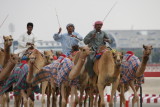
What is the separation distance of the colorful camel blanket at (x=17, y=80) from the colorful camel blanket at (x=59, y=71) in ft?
1.33

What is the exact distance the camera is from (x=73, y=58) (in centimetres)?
1745

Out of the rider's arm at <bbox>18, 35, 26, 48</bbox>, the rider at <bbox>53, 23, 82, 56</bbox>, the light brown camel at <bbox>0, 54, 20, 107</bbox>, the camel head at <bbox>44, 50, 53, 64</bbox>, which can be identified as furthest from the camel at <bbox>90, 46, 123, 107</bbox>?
the rider's arm at <bbox>18, 35, 26, 48</bbox>

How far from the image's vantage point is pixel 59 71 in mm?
16578

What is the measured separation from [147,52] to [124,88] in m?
3.45

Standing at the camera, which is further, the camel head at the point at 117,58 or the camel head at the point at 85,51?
the camel head at the point at 117,58

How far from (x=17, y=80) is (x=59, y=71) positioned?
116 centimetres

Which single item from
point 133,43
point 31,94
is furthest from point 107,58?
point 133,43

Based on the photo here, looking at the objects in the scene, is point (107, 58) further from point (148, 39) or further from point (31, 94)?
point (148, 39)

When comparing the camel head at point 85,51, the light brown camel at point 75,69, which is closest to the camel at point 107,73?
the light brown camel at point 75,69

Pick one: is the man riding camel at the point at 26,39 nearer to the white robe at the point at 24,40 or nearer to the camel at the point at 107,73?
the white robe at the point at 24,40

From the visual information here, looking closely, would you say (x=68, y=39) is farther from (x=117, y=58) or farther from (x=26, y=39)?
(x=117, y=58)

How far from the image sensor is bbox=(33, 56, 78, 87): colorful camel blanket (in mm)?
16453

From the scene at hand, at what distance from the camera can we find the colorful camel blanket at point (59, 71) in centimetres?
1645

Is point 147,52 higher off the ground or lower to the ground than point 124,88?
higher
